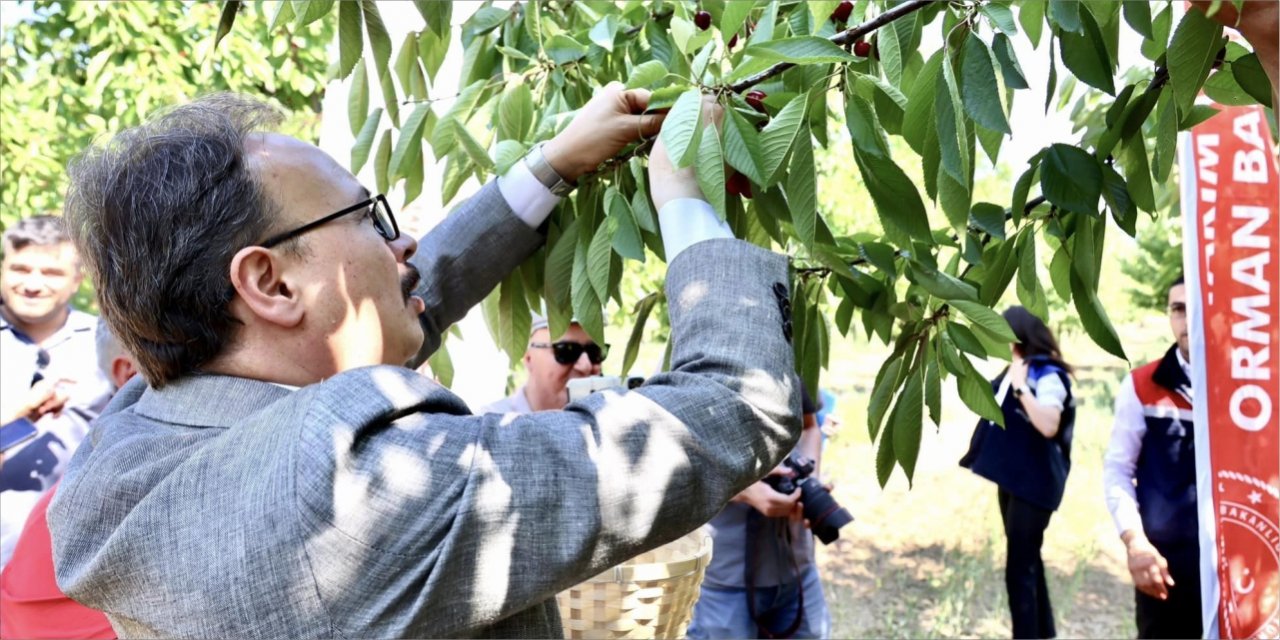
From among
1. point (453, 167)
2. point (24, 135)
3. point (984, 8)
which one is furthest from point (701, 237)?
point (24, 135)

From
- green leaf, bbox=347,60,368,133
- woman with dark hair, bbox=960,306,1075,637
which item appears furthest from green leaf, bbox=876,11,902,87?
woman with dark hair, bbox=960,306,1075,637

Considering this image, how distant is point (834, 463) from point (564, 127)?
27.9 feet

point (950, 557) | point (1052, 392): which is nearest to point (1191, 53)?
point (1052, 392)

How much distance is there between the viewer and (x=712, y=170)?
4.20 feet

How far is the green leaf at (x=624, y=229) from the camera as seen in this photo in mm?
1448

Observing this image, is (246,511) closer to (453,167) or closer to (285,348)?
(285,348)

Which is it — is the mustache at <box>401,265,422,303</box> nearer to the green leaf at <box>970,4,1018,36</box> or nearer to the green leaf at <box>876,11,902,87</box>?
the green leaf at <box>876,11,902,87</box>

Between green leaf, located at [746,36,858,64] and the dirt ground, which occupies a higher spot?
green leaf, located at [746,36,858,64]

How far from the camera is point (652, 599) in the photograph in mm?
1650

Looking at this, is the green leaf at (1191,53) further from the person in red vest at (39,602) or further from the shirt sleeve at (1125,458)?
the shirt sleeve at (1125,458)

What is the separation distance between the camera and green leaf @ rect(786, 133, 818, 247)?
1.27 meters

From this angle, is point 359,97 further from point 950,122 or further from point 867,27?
point 950,122

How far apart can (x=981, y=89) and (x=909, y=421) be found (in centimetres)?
58

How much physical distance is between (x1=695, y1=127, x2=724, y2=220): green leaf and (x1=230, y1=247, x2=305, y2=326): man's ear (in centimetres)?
49
